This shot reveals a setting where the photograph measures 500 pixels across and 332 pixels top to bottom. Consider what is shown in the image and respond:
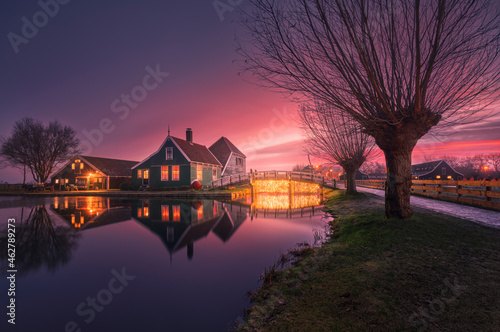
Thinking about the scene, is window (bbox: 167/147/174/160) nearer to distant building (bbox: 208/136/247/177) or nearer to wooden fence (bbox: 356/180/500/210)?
distant building (bbox: 208/136/247/177)

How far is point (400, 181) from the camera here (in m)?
7.13

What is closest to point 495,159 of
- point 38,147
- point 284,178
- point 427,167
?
point 427,167

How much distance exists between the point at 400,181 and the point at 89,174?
140 ft

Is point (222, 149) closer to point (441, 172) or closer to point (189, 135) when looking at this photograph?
point (189, 135)

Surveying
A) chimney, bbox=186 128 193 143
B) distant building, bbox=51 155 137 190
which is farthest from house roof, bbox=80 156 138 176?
chimney, bbox=186 128 193 143

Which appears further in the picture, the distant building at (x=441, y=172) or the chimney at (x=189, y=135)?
the distant building at (x=441, y=172)

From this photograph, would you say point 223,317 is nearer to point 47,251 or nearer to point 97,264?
point 97,264

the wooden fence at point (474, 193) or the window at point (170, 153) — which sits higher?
the window at point (170, 153)

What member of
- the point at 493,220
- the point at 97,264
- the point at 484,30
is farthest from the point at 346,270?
the point at 493,220
